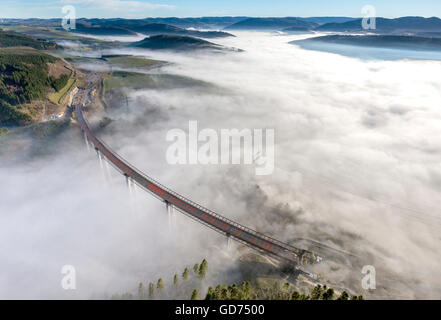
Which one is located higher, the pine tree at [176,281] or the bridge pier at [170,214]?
the bridge pier at [170,214]

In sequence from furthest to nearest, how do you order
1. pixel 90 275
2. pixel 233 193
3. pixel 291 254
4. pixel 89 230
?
pixel 233 193
pixel 89 230
pixel 90 275
pixel 291 254

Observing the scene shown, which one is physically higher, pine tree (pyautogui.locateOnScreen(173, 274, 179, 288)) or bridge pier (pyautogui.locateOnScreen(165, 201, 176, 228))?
bridge pier (pyautogui.locateOnScreen(165, 201, 176, 228))

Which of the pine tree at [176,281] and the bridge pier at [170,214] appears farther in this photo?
the bridge pier at [170,214]

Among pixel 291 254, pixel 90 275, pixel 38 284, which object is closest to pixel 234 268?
pixel 291 254

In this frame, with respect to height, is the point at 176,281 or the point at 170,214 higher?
the point at 170,214

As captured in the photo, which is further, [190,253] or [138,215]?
[138,215]

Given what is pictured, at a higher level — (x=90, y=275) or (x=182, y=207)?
(x=182, y=207)

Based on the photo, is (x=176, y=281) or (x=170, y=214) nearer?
(x=176, y=281)

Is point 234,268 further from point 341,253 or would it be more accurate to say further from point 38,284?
point 38,284

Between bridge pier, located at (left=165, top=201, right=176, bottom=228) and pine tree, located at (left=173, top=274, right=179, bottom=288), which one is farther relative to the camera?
bridge pier, located at (left=165, top=201, right=176, bottom=228)
